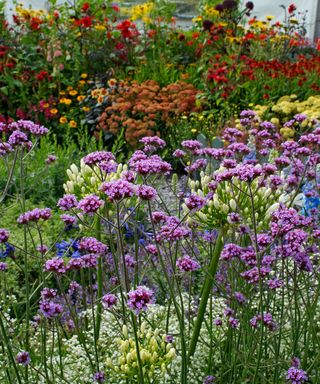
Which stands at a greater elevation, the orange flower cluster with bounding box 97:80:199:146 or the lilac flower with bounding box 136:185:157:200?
the orange flower cluster with bounding box 97:80:199:146

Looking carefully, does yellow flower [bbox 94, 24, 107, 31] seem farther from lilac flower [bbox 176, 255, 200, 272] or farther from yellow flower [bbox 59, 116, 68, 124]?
lilac flower [bbox 176, 255, 200, 272]

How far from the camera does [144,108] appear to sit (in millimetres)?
6957

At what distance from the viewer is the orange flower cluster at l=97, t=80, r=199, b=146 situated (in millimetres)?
6848

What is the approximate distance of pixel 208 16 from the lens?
34.7 ft

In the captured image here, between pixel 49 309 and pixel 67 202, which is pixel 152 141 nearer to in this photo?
pixel 67 202

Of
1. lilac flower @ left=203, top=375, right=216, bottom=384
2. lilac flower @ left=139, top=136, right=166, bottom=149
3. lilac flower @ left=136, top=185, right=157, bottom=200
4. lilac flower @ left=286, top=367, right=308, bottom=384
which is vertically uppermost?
lilac flower @ left=139, top=136, right=166, bottom=149

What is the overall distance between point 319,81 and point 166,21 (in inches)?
119

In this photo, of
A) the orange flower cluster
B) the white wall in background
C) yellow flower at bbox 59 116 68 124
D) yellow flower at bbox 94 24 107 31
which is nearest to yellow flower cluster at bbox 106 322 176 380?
the orange flower cluster

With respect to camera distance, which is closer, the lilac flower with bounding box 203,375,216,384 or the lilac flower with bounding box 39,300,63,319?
the lilac flower with bounding box 39,300,63,319

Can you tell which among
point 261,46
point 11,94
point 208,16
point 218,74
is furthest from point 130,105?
point 208,16

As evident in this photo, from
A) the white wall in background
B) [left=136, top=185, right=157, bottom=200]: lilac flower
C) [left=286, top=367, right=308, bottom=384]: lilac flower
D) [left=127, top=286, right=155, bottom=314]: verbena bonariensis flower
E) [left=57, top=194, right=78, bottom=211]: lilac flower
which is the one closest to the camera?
[left=127, top=286, right=155, bottom=314]: verbena bonariensis flower

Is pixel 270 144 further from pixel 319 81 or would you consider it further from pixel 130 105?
pixel 319 81

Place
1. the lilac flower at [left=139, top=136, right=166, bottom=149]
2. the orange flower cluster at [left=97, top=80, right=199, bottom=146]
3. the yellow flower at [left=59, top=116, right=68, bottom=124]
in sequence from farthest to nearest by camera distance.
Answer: the yellow flower at [left=59, top=116, right=68, bottom=124] → the orange flower cluster at [left=97, top=80, right=199, bottom=146] → the lilac flower at [left=139, top=136, right=166, bottom=149]

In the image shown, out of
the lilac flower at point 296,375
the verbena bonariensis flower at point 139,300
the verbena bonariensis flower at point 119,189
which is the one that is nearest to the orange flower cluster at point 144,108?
the lilac flower at point 296,375
